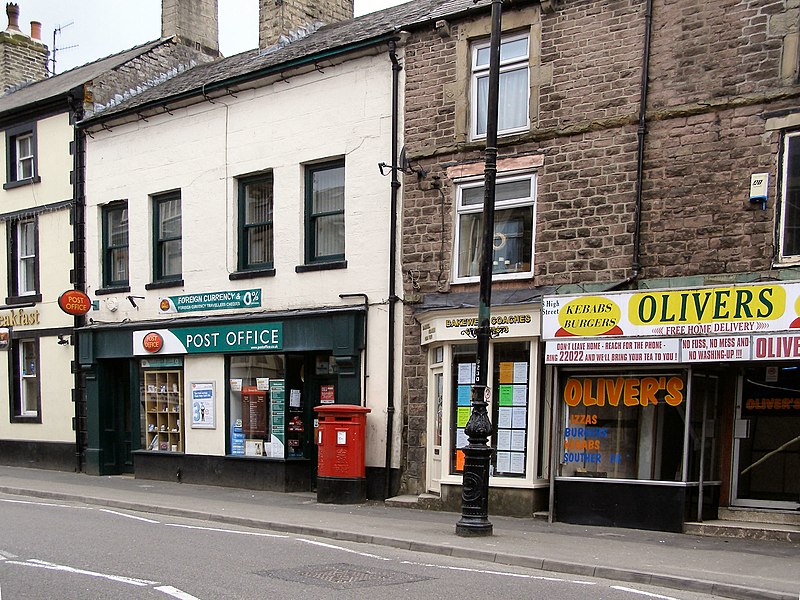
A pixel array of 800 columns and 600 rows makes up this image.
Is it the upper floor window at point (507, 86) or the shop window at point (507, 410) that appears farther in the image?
the upper floor window at point (507, 86)

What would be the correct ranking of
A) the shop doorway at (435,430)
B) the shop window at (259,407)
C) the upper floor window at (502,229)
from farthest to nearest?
the shop window at (259,407) < the shop doorway at (435,430) < the upper floor window at (502,229)

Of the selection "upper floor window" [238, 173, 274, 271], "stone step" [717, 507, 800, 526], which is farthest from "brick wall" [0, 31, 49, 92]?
"stone step" [717, 507, 800, 526]

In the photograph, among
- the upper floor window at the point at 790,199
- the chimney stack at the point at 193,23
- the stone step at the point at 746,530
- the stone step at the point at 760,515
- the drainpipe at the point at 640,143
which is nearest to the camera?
the stone step at the point at 746,530

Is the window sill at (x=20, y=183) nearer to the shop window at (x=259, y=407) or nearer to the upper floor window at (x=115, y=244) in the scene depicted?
the upper floor window at (x=115, y=244)

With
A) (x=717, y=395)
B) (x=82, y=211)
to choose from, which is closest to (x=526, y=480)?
(x=717, y=395)

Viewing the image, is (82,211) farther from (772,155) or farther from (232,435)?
(772,155)

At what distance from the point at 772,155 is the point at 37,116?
57.5ft

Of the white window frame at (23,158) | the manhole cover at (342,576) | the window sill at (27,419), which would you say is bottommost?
the manhole cover at (342,576)

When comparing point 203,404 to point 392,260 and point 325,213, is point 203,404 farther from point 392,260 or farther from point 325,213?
point 392,260

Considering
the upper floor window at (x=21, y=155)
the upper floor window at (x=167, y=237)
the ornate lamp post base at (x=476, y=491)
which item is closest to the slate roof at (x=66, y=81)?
the upper floor window at (x=21, y=155)

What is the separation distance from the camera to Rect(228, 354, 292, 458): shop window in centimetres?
1820

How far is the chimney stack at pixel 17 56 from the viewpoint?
28.8 meters

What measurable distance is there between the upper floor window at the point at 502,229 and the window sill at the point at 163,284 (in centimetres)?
701

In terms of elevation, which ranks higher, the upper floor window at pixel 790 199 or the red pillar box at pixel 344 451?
the upper floor window at pixel 790 199
